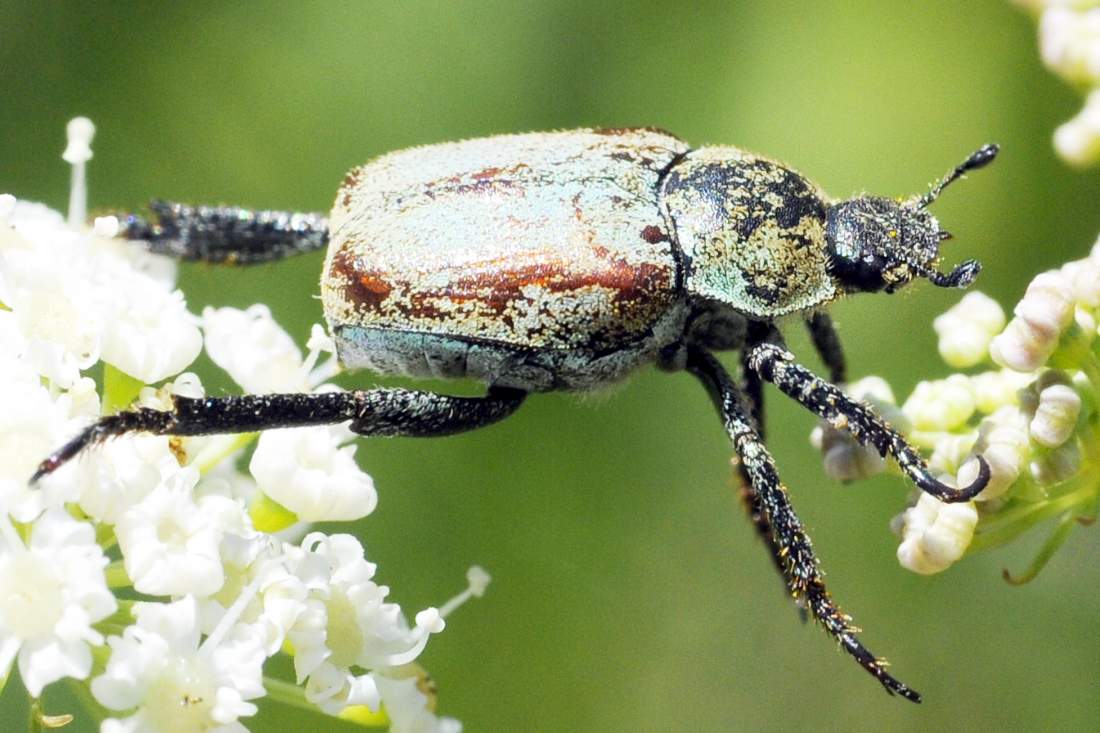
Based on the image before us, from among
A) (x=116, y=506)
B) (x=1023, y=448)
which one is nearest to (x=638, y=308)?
(x=1023, y=448)

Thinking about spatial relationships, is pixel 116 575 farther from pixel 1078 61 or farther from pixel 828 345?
pixel 1078 61

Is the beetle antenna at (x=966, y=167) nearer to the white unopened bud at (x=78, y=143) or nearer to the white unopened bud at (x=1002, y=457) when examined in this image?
the white unopened bud at (x=1002, y=457)

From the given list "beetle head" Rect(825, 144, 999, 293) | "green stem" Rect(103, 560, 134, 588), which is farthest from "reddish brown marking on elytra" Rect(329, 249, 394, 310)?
"beetle head" Rect(825, 144, 999, 293)

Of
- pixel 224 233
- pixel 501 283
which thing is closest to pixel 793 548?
pixel 501 283

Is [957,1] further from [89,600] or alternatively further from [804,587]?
[89,600]

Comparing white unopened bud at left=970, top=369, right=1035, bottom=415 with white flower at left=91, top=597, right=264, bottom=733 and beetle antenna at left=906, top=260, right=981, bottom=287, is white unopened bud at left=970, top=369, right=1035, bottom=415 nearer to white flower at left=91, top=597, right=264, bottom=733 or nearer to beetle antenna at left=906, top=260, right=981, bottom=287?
beetle antenna at left=906, top=260, right=981, bottom=287

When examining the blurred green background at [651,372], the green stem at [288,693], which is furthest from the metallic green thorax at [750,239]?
the blurred green background at [651,372]
